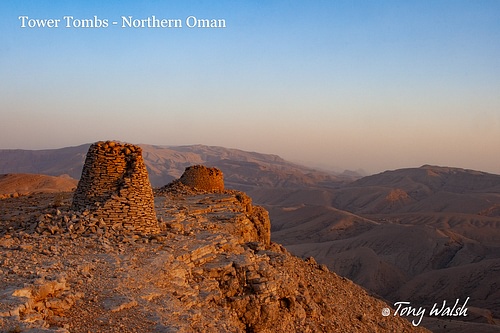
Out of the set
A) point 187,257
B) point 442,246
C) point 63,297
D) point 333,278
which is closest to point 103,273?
point 63,297

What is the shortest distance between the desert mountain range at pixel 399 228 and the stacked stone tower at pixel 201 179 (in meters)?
9.60

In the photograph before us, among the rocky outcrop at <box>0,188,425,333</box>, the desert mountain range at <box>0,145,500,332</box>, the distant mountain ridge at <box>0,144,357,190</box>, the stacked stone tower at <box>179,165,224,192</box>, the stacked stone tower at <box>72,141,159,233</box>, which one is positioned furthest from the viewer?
the distant mountain ridge at <box>0,144,357,190</box>

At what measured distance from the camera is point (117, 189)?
26.9 ft

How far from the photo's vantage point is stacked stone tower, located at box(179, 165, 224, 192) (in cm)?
1498

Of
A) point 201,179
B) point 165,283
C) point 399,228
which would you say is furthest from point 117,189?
Answer: point 399,228

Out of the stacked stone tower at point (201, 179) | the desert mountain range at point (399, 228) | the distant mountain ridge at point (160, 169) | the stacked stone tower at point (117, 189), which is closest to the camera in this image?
the stacked stone tower at point (117, 189)

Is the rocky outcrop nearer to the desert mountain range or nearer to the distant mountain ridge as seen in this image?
the desert mountain range

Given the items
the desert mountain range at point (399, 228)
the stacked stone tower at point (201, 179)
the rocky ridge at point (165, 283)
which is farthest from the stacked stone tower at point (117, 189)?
the desert mountain range at point (399, 228)

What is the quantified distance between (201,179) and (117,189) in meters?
6.81

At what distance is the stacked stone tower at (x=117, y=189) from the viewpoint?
7926 mm

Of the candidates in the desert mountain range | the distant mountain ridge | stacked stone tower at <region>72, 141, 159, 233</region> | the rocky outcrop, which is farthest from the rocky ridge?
the distant mountain ridge

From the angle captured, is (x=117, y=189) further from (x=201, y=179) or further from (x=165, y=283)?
(x=201, y=179)

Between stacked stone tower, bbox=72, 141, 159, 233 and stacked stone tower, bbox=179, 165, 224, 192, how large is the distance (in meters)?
6.42

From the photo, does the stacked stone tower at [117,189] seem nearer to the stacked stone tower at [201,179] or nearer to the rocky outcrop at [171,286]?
the rocky outcrop at [171,286]
